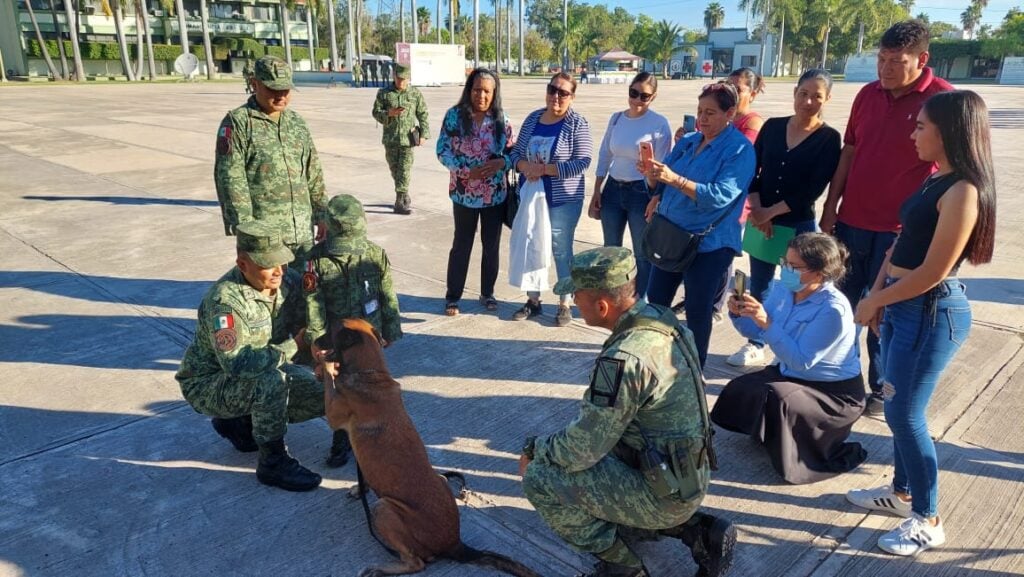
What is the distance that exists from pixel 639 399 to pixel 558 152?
2.90m

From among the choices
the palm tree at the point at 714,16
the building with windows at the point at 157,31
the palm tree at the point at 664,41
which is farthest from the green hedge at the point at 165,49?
the palm tree at the point at 714,16

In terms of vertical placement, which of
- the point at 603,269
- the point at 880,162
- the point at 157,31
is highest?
the point at 157,31

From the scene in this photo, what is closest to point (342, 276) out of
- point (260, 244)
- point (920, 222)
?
point (260, 244)

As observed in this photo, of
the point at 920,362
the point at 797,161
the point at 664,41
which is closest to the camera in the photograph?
the point at 920,362

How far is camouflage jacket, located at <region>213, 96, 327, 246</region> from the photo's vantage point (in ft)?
13.0

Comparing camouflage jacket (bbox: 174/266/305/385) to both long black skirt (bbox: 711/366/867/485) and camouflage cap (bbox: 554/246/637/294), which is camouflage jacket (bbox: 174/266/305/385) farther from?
long black skirt (bbox: 711/366/867/485)

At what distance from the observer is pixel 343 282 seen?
339 cm

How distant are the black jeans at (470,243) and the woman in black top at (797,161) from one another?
1836 mm

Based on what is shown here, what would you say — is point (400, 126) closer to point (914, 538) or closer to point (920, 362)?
point (920, 362)

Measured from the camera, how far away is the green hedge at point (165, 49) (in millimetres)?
53156

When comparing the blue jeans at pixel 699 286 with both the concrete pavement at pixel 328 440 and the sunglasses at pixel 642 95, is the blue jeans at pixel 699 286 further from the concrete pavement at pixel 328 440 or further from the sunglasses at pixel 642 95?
the sunglasses at pixel 642 95

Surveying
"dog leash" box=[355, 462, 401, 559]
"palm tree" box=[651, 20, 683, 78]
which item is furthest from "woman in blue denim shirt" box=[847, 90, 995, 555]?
"palm tree" box=[651, 20, 683, 78]

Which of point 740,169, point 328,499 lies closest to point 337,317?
point 328,499

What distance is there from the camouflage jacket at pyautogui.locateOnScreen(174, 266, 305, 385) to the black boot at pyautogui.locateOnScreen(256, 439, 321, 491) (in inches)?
14.3
